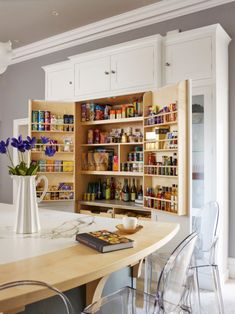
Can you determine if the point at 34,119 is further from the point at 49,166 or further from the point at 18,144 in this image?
the point at 18,144

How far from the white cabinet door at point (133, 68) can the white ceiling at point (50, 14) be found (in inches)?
24.4

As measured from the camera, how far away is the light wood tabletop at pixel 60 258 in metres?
1.10

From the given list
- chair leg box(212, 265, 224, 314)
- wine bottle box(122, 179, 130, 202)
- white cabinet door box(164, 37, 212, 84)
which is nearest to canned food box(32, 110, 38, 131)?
wine bottle box(122, 179, 130, 202)

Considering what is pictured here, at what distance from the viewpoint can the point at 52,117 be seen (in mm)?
4438

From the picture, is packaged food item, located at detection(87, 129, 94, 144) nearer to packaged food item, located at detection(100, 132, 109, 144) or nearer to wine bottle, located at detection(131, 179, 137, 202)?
packaged food item, located at detection(100, 132, 109, 144)

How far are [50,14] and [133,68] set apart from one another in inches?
55.2

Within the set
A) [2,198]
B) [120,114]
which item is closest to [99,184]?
[120,114]

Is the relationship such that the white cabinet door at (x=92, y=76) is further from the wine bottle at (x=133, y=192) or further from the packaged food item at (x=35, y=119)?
the wine bottle at (x=133, y=192)

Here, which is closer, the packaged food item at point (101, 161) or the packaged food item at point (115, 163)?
the packaged food item at point (115, 163)

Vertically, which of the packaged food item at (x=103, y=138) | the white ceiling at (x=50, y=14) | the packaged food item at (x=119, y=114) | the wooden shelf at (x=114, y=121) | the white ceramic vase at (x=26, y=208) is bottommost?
the white ceramic vase at (x=26, y=208)

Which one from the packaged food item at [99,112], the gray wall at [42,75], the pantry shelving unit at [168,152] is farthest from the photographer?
the packaged food item at [99,112]

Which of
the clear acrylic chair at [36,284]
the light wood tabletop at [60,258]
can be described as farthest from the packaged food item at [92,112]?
the clear acrylic chair at [36,284]

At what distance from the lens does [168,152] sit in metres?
3.49

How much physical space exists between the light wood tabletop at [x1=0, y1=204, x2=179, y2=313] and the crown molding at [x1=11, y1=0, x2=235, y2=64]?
2.71 metres
